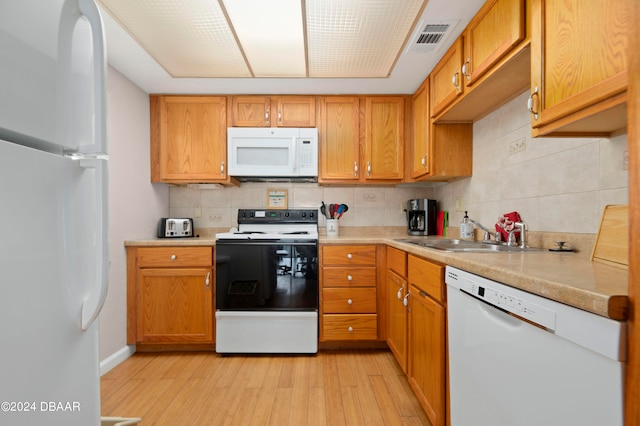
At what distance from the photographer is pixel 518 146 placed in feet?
5.50

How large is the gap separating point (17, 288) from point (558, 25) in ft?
5.20

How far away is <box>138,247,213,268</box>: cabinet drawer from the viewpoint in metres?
2.32

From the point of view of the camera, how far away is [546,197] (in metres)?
1.47

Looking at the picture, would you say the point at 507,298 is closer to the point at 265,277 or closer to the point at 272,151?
the point at 265,277

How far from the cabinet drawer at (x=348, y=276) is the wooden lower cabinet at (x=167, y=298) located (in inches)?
35.2

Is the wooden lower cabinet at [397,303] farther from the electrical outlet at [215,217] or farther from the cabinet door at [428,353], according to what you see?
the electrical outlet at [215,217]

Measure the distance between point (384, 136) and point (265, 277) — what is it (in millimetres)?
1532

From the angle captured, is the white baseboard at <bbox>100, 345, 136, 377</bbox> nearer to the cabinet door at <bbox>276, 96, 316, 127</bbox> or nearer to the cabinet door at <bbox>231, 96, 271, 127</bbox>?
the cabinet door at <bbox>231, 96, 271, 127</bbox>

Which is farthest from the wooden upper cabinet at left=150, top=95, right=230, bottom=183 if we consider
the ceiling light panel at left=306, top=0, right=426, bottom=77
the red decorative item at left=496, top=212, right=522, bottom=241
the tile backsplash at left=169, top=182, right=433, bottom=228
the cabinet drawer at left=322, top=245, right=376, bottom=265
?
the red decorative item at left=496, top=212, right=522, bottom=241

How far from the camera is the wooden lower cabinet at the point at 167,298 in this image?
7.57ft

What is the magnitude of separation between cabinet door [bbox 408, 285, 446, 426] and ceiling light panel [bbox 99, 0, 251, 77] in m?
1.82

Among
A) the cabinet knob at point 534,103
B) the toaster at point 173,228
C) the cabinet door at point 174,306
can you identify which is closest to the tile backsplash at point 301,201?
the toaster at point 173,228

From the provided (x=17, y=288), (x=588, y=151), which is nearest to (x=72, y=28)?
(x=17, y=288)

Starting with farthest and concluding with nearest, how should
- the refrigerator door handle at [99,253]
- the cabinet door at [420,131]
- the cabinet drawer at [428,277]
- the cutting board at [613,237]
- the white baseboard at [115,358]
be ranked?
the cabinet door at [420,131]
the white baseboard at [115,358]
the cabinet drawer at [428,277]
the cutting board at [613,237]
the refrigerator door handle at [99,253]
